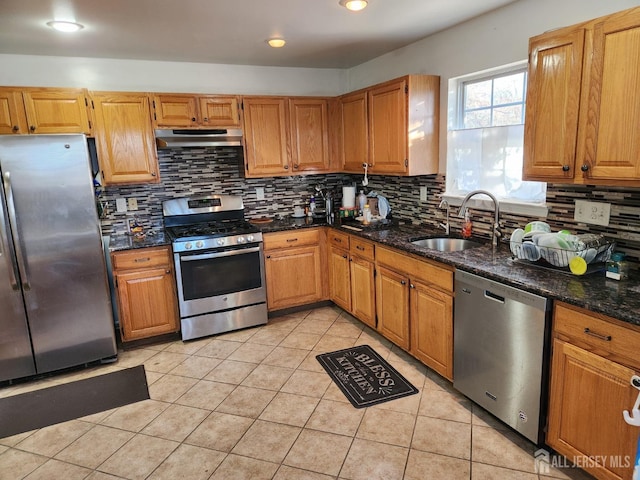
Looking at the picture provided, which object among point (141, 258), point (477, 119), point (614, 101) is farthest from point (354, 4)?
point (141, 258)

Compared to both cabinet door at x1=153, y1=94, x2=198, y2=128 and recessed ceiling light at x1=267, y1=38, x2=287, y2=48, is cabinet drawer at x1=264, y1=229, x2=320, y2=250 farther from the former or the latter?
recessed ceiling light at x1=267, y1=38, x2=287, y2=48

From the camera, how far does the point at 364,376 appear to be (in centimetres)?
287

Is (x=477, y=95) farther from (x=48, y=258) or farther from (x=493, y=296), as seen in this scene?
(x=48, y=258)

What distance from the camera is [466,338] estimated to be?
2412 millimetres

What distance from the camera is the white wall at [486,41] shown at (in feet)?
7.41

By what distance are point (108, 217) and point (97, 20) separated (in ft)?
5.61

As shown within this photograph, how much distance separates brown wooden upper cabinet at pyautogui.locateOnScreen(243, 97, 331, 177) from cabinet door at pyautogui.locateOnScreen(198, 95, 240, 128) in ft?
0.31

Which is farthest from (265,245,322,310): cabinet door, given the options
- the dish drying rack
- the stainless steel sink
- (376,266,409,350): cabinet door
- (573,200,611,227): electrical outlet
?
(573,200,611,227): electrical outlet

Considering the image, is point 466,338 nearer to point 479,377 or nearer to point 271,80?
point 479,377

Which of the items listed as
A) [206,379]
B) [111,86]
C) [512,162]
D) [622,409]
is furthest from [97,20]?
[622,409]

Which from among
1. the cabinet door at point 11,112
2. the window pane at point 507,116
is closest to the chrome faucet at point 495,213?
the window pane at point 507,116

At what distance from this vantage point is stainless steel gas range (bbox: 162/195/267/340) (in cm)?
346

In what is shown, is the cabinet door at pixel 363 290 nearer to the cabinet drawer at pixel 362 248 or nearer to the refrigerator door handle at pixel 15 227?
the cabinet drawer at pixel 362 248

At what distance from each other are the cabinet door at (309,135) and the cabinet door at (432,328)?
1811mm
